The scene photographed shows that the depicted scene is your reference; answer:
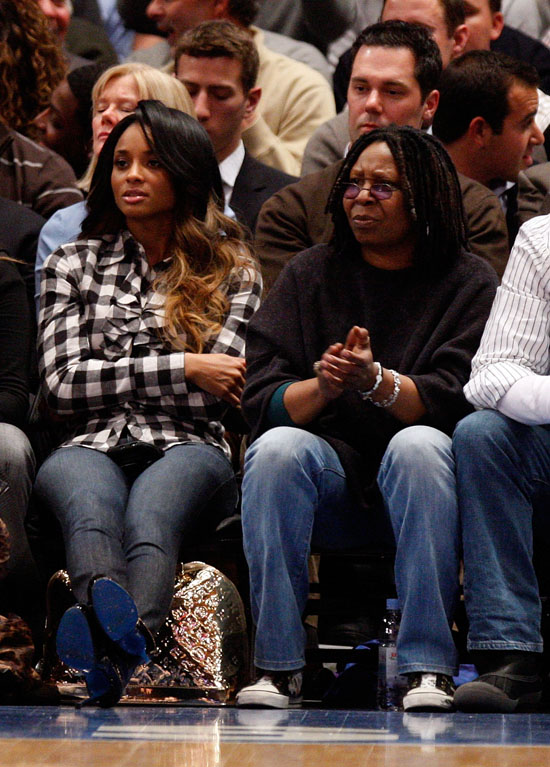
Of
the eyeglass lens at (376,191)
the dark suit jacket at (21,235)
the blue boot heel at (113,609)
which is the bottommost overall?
the blue boot heel at (113,609)

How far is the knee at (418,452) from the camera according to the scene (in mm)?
3055

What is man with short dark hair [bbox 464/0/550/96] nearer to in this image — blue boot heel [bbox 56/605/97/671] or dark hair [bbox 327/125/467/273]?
dark hair [bbox 327/125/467/273]

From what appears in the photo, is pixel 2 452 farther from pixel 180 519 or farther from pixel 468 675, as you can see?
pixel 468 675

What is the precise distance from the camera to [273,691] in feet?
9.93

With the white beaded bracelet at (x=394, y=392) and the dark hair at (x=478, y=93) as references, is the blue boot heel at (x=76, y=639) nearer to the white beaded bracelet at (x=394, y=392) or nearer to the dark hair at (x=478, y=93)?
the white beaded bracelet at (x=394, y=392)

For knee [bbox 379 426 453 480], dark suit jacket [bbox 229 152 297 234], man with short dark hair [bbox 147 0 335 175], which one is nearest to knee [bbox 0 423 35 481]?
knee [bbox 379 426 453 480]

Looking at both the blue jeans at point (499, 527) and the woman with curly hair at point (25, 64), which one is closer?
the blue jeans at point (499, 527)

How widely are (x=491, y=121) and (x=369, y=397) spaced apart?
1617mm

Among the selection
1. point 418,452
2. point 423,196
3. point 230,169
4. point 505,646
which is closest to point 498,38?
point 230,169

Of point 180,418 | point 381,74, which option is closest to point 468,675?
point 180,418

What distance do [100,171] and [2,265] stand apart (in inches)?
15.4

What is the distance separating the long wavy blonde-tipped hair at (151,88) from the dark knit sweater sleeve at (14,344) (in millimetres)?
541

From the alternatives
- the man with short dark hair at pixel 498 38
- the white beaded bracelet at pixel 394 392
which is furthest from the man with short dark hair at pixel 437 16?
the white beaded bracelet at pixel 394 392

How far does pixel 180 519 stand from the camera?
11.0 ft
